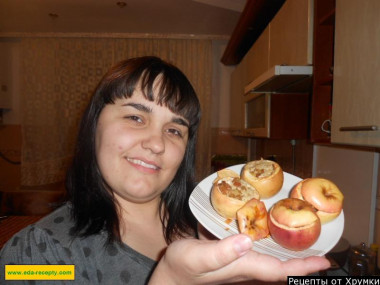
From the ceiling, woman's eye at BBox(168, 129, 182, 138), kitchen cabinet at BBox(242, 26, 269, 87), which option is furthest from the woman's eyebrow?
the ceiling

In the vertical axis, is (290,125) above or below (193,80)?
below

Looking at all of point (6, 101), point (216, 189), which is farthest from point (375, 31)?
point (6, 101)

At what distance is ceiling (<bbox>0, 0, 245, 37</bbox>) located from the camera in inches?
108

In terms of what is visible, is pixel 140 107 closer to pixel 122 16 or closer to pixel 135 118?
pixel 135 118

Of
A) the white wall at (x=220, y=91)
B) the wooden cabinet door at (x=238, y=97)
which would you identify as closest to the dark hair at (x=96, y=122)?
the wooden cabinet door at (x=238, y=97)

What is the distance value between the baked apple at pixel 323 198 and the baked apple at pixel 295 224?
0.11 ft

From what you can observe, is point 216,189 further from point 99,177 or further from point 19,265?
point 19,265

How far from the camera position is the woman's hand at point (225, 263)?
0.44 meters

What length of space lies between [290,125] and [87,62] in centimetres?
308

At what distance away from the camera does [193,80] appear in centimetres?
370

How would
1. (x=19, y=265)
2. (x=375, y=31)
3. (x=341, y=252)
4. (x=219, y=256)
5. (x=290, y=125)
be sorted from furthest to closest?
1. (x=290, y=125)
2. (x=341, y=252)
3. (x=375, y=31)
4. (x=19, y=265)
5. (x=219, y=256)

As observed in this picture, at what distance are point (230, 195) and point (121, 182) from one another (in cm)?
32

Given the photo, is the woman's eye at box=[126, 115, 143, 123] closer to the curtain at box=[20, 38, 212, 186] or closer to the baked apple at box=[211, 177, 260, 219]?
the baked apple at box=[211, 177, 260, 219]

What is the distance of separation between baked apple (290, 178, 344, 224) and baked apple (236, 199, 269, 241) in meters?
0.12
